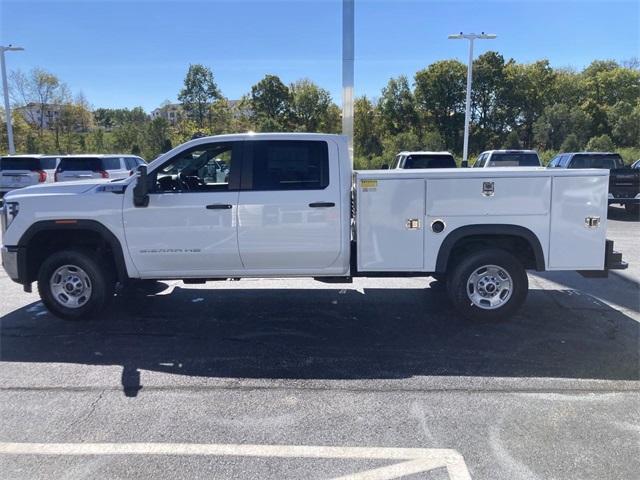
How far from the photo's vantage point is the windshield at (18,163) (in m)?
18.1

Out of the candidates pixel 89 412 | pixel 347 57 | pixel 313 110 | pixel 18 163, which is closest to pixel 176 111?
pixel 313 110

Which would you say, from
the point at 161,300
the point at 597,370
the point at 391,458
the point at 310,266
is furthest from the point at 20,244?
the point at 597,370

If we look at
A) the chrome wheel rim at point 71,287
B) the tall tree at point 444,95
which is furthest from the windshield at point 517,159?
the tall tree at point 444,95

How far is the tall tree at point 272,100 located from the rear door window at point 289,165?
1916 inches

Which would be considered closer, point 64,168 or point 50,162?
point 64,168

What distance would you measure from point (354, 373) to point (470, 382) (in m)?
0.95

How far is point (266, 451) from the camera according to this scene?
3449 mm

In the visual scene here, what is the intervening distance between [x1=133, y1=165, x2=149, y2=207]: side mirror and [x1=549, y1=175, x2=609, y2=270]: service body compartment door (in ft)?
13.7

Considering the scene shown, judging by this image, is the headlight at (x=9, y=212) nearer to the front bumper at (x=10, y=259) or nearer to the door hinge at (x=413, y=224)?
the front bumper at (x=10, y=259)

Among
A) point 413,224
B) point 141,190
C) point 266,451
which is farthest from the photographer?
point 413,224

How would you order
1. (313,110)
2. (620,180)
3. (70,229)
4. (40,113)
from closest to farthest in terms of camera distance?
(70,229), (620,180), (40,113), (313,110)

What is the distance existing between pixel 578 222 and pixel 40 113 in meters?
45.5

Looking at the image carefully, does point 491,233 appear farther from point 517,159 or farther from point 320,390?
point 517,159

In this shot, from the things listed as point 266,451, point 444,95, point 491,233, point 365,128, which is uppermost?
point 444,95
